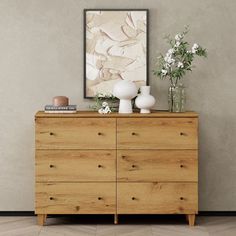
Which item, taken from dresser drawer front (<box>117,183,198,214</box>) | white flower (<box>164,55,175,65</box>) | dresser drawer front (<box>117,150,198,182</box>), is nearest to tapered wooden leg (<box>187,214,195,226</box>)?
dresser drawer front (<box>117,183,198,214</box>)

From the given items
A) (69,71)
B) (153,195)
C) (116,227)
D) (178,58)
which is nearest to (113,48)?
(69,71)

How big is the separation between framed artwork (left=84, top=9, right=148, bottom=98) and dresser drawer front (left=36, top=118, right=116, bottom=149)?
458 mm


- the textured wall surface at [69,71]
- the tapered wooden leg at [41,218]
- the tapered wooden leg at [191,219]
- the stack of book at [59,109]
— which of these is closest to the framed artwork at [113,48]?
the textured wall surface at [69,71]

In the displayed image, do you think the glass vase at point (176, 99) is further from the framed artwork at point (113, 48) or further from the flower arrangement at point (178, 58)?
the framed artwork at point (113, 48)

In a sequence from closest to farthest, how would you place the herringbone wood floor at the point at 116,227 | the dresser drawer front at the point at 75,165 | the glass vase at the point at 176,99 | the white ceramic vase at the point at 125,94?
the herringbone wood floor at the point at 116,227 < the dresser drawer front at the point at 75,165 < the white ceramic vase at the point at 125,94 < the glass vase at the point at 176,99

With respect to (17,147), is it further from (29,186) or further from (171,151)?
(171,151)

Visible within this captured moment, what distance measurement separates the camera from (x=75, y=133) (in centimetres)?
502

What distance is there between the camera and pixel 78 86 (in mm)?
5422

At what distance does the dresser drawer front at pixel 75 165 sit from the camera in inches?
198

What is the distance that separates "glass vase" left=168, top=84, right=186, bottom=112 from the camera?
5.27m

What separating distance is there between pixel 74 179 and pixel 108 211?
356 mm

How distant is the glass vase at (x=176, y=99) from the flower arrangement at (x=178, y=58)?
8 centimetres

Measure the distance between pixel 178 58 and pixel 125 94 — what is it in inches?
21.8

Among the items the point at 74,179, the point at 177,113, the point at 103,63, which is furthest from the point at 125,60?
the point at 74,179
